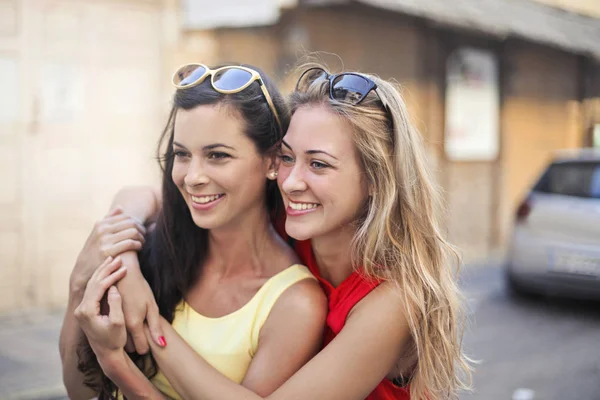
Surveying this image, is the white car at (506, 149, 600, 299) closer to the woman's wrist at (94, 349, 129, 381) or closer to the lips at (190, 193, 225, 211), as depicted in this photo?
the lips at (190, 193, 225, 211)

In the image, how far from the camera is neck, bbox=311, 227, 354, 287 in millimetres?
2086

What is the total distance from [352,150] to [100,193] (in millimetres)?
5733

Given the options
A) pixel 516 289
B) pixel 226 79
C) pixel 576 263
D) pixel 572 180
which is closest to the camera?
pixel 226 79

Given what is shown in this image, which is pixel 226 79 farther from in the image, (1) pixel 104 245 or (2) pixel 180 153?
(1) pixel 104 245

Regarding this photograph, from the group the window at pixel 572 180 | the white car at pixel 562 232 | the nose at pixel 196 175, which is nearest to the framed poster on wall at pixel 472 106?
the window at pixel 572 180

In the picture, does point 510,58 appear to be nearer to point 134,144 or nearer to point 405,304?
point 134,144

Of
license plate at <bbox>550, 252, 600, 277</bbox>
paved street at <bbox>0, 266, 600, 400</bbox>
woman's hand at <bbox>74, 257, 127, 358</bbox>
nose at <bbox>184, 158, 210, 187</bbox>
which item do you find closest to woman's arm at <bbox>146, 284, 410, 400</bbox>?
woman's hand at <bbox>74, 257, 127, 358</bbox>

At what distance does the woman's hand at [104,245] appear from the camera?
2.06 meters

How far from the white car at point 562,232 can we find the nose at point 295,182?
5763 mm

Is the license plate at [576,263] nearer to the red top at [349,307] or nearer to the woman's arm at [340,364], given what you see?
the red top at [349,307]

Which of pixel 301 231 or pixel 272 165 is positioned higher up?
pixel 272 165

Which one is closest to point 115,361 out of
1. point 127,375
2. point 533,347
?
point 127,375

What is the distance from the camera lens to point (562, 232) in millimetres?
7070

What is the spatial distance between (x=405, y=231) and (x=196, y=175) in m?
0.64
